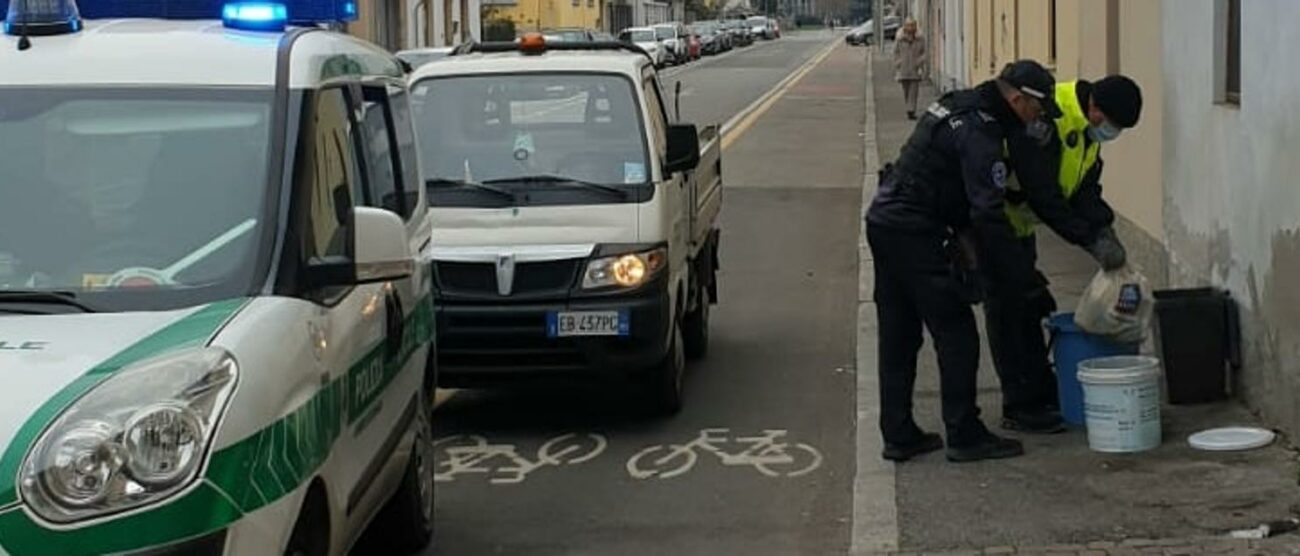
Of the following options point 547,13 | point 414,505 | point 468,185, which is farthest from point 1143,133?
point 547,13

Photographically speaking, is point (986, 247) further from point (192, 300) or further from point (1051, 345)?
point (192, 300)

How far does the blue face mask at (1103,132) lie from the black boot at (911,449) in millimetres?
1461

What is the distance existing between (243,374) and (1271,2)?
4807 mm

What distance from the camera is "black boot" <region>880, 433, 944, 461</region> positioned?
769cm

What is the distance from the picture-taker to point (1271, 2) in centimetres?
730

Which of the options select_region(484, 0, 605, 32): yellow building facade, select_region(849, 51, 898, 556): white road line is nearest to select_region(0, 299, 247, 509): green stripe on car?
select_region(849, 51, 898, 556): white road line

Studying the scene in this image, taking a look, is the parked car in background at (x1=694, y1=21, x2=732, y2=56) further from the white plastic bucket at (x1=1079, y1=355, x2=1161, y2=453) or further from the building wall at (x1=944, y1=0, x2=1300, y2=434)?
the white plastic bucket at (x1=1079, y1=355, x2=1161, y2=453)

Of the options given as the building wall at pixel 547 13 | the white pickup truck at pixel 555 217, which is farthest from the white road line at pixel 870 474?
the building wall at pixel 547 13

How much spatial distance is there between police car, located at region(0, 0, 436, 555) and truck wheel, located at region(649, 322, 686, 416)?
8.80 ft

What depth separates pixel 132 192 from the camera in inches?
200

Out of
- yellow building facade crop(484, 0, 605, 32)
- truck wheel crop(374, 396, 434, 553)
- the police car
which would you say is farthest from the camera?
yellow building facade crop(484, 0, 605, 32)

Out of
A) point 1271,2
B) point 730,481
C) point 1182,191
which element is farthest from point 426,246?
point 1182,191

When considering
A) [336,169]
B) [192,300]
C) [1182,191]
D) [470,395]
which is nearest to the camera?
[192,300]

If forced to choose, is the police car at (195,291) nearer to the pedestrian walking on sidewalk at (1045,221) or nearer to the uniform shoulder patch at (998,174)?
the uniform shoulder patch at (998,174)
